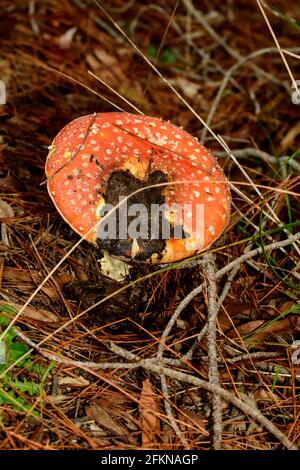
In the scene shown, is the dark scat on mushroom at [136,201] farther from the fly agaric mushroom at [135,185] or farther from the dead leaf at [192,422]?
the dead leaf at [192,422]

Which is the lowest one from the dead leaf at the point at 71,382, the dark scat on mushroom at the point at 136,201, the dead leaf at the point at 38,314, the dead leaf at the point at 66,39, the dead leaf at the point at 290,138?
the dead leaf at the point at 71,382

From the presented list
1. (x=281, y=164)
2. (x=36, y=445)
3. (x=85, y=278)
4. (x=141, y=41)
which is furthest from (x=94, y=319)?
(x=141, y=41)

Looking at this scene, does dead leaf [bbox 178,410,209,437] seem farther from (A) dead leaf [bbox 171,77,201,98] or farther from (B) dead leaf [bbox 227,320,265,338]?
(A) dead leaf [bbox 171,77,201,98]

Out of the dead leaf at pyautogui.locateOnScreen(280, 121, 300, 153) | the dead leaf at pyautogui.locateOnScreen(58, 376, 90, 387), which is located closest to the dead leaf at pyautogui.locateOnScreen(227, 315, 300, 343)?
the dead leaf at pyautogui.locateOnScreen(58, 376, 90, 387)

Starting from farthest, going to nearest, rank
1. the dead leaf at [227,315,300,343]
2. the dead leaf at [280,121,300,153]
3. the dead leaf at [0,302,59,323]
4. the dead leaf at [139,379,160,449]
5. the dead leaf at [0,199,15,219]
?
1. the dead leaf at [280,121,300,153]
2. the dead leaf at [0,199,15,219]
3. the dead leaf at [227,315,300,343]
4. the dead leaf at [0,302,59,323]
5. the dead leaf at [139,379,160,449]

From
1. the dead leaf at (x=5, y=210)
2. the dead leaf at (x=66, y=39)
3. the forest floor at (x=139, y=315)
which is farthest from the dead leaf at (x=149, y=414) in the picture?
the dead leaf at (x=66, y=39)

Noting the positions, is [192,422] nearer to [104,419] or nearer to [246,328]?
[104,419]

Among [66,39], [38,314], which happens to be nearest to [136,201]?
[38,314]
